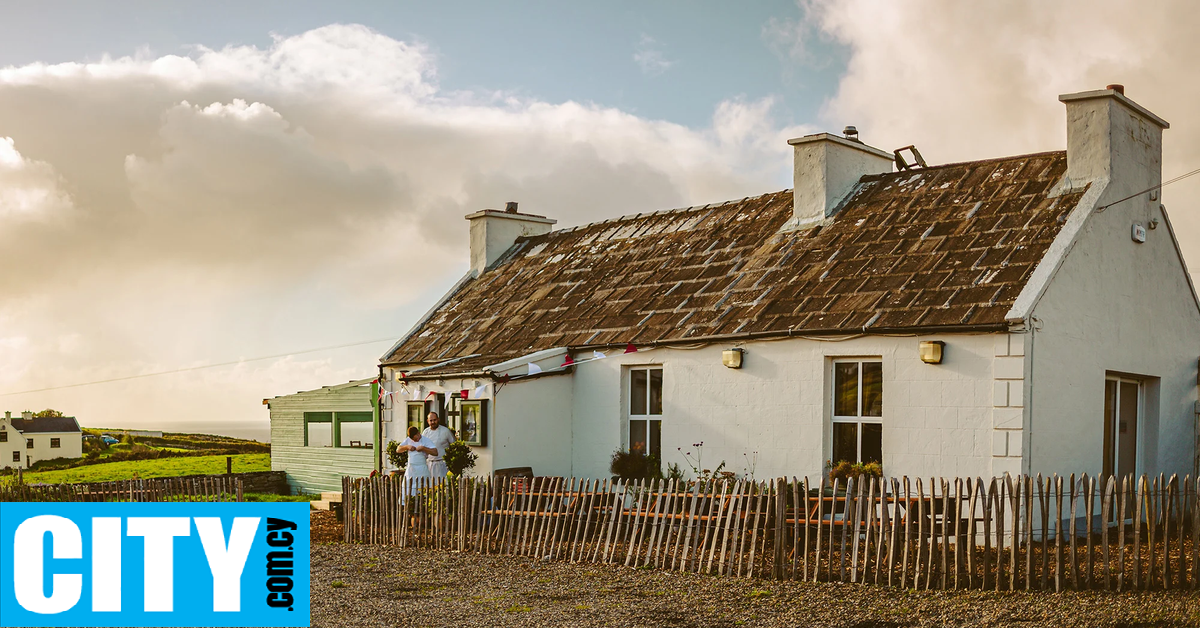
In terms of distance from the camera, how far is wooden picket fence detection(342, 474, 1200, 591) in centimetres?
1009

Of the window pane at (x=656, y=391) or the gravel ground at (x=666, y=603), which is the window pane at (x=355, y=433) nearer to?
the window pane at (x=656, y=391)

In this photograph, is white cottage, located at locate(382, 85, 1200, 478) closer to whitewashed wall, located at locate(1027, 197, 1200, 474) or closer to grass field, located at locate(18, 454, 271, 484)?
whitewashed wall, located at locate(1027, 197, 1200, 474)

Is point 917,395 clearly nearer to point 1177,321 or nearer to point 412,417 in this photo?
point 1177,321

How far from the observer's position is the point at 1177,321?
16.8 meters

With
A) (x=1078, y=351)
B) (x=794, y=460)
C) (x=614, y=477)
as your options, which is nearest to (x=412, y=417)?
(x=614, y=477)

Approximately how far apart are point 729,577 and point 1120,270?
A: 7.60 meters

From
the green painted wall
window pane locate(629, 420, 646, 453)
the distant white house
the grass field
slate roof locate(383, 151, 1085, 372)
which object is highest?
slate roof locate(383, 151, 1085, 372)

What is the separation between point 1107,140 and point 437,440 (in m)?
10.4

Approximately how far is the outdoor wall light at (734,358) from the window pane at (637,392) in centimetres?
184

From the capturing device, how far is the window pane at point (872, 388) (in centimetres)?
1405

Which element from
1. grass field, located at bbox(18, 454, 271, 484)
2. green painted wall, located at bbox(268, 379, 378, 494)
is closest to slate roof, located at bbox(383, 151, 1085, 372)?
green painted wall, located at bbox(268, 379, 378, 494)

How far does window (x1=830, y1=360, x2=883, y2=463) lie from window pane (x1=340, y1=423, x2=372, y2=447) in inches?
642

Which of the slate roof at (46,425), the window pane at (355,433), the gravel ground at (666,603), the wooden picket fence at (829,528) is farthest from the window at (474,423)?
the slate roof at (46,425)

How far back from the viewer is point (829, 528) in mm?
11281
